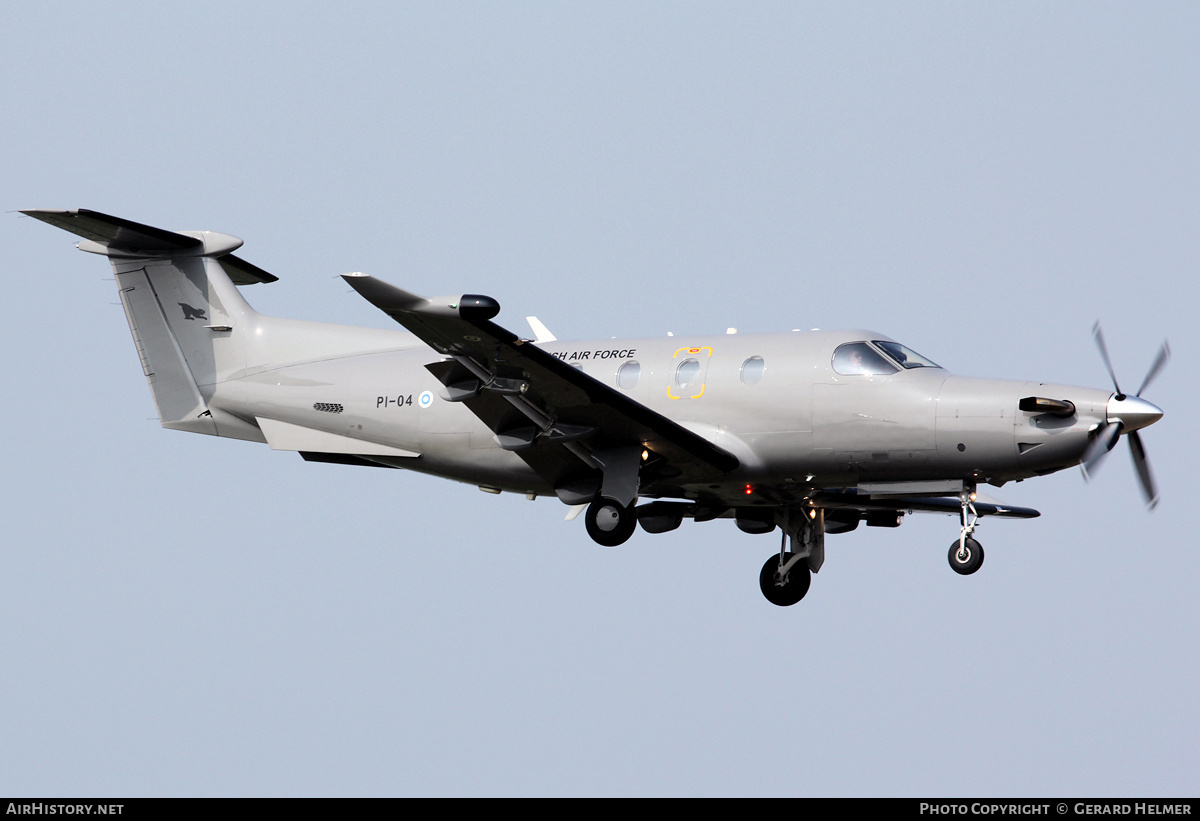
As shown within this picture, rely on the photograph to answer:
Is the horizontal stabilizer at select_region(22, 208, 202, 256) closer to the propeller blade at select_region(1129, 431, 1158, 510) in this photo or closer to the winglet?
the winglet

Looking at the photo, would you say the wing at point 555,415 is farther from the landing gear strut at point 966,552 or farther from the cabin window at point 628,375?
the landing gear strut at point 966,552

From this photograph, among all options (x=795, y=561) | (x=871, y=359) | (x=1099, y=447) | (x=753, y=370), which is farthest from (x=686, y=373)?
(x=1099, y=447)

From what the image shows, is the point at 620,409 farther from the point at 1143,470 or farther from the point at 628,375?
the point at 1143,470

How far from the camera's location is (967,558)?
58.0 feet

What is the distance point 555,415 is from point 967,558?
17.5ft

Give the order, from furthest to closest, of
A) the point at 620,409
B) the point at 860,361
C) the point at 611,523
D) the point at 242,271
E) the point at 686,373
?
the point at 242,271
the point at 686,373
the point at 611,523
the point at 860,361
the point at 620,409

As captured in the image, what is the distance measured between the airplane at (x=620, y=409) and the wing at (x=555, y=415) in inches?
1.1

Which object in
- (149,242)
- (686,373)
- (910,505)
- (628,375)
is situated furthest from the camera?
(149,242)

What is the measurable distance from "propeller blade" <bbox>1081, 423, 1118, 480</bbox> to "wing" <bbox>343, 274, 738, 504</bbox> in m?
4.24

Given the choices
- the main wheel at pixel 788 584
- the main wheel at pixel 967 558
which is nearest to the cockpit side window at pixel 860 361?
the main wheel at pixel 967 558

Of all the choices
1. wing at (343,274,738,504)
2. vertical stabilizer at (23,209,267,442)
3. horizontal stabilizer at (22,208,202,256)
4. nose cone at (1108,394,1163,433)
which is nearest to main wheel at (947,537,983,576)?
nose cone at (1108,394,1163,433)

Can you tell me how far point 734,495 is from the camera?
19766 millimetres

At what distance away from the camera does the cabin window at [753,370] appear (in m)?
18.5
